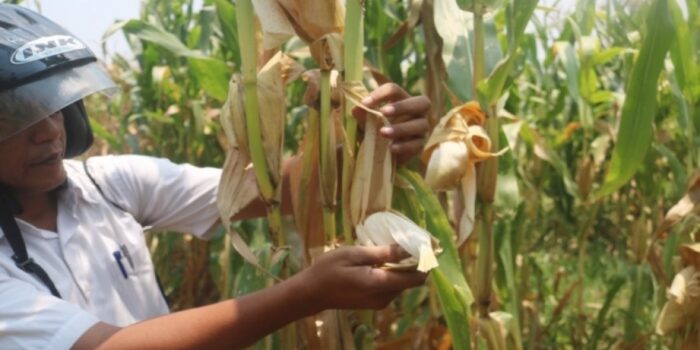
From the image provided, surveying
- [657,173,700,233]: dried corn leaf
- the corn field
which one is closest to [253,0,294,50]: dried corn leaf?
the corn field

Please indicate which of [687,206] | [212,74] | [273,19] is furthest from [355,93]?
[212,74]

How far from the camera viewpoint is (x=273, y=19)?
939 mm

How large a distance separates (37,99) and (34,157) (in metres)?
0.09

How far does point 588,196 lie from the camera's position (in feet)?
6.24

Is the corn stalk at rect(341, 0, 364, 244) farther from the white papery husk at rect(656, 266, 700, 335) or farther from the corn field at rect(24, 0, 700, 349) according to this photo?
the white papery husk at rect(656, 266, 700, 335)

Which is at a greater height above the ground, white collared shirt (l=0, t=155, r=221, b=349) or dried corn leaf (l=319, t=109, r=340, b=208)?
dried corn leaf (l=319, t=109, r=340, b=208)

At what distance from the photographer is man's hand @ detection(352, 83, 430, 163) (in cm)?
95

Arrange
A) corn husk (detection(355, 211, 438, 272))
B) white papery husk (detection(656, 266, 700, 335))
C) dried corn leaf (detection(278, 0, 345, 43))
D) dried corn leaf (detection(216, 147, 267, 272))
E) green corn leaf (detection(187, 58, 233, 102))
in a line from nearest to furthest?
corn husk (detection(355, 211, 438, 272)) < dried corn leaf (detection(278, 0, 345, 43)) < dried corn leaf (detection(216, 147, 267, 272)) < white papery husk (detection(656, 266, 700, 335)) < green corn leaf (detection(187, 58, 233, 102))

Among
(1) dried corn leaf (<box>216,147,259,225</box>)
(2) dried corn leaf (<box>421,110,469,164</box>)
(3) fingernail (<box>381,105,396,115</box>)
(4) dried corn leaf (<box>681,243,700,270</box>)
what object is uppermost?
(3) fingernail (<box>381,105,396,115</box>)

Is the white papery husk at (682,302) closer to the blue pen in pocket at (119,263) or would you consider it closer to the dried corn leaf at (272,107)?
the dried corn leaf at (272,107)

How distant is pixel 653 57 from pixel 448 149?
0.28 m

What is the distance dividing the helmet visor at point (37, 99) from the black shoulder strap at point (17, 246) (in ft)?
0.33

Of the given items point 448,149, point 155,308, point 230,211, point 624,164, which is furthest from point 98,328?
point 624,164

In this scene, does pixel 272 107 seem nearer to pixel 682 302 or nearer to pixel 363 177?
pixel 363 177
